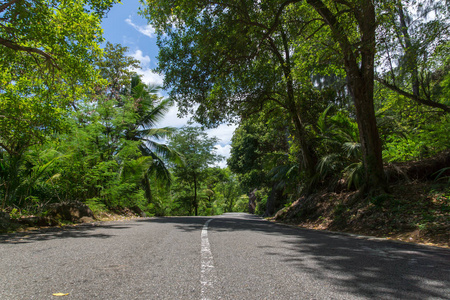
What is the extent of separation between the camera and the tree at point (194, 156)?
29.6m

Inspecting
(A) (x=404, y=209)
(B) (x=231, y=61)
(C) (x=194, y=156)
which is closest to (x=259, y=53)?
(B) (x=231, y=61)

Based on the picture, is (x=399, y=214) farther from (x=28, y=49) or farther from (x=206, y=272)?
(x=28, y=49)

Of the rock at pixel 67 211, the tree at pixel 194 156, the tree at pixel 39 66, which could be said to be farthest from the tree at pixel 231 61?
the tree at pixel 194 156

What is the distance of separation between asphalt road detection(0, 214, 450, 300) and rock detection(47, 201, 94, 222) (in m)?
3.58

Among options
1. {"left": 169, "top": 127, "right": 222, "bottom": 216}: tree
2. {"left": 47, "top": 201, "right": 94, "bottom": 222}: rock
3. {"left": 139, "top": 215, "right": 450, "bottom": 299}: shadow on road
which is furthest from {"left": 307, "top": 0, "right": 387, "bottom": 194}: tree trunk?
{"left": 169, "top": 127, "right": 222, "bottom": 216}: tree

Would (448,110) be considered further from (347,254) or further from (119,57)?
(119,57)

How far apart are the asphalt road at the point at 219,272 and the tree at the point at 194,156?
82.5 feet

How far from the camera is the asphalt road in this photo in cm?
219

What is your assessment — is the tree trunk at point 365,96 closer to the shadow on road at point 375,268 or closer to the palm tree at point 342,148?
the palm tree at point 342,148

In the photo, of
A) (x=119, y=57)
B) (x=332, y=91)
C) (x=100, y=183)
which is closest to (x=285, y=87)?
(x=332, y=91)

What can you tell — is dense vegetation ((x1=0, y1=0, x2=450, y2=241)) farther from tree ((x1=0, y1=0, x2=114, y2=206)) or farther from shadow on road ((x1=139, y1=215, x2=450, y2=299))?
shadow on road ((x1=139, y1=215, x2=450, y2=299))

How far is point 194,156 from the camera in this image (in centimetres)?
2964

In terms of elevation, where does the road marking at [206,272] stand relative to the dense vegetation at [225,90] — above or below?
below

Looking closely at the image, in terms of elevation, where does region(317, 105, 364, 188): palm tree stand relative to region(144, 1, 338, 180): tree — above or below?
below
